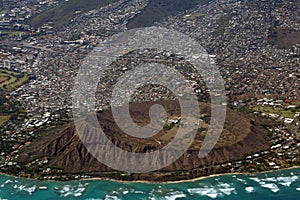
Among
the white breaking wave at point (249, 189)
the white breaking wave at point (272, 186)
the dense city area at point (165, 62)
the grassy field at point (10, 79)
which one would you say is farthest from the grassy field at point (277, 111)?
the grassy field at point (10, 79)

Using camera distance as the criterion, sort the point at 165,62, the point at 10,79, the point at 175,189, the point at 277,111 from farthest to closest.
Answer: the point at 165,62, the point at 10,79, the point at 277,111, the point at 175,189

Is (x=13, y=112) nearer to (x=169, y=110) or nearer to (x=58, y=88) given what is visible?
(x=58, y=88)

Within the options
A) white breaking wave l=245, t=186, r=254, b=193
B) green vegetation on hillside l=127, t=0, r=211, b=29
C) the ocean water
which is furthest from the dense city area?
white breaking wave l=245, t=186, r=254, b=193

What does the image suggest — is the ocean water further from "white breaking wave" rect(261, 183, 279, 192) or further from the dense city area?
the dense city area

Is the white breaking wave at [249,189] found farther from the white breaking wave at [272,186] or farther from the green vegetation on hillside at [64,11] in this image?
the green vegetation on hillside at [64,11]

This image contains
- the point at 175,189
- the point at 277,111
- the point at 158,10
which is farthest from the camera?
the point at 158,10

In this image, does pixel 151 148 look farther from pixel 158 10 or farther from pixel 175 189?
pixel 158 10

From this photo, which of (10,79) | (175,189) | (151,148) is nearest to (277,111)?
(151,148)
